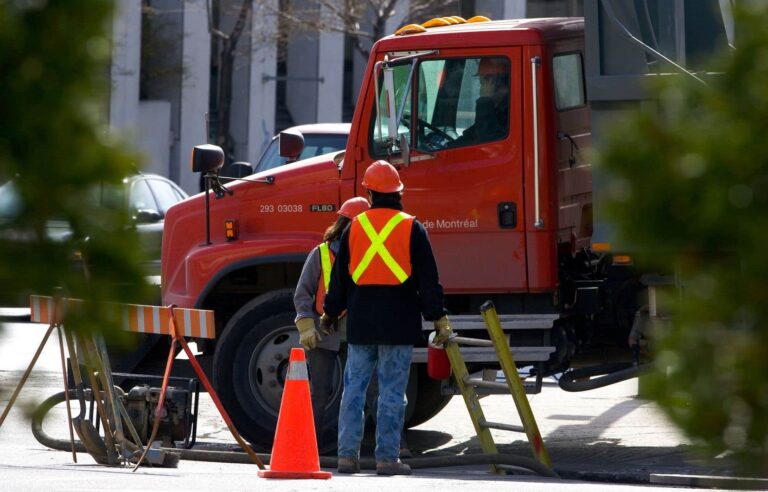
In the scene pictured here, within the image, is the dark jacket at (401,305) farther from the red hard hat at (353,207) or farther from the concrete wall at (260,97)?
the concrete wall at (260,97)

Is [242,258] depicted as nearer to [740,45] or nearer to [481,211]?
[481,211]

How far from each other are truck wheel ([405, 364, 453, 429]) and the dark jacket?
5.80 ft

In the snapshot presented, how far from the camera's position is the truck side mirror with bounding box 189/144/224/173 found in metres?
9.48

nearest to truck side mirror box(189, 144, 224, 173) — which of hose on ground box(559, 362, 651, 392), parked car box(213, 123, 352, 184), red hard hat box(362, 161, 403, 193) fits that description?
red hard hat box(362, 161, 403, 193)

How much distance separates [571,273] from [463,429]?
2.09 metres

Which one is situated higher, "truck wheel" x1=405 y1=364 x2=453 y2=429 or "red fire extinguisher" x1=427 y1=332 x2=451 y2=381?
"red fire extinguisher" x1=427 y1=332 x2=451 y2=381

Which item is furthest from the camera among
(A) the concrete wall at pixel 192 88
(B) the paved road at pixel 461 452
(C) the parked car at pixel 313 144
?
(A) the concrete wall at pixel 192 88

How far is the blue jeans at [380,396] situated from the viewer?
8.10 metres

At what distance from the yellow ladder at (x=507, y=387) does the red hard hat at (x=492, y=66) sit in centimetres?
160

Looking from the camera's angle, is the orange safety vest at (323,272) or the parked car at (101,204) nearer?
the parked car at (101,204)

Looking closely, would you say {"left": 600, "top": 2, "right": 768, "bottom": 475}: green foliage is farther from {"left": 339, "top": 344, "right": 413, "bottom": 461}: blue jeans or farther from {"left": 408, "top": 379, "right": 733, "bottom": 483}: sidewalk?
{"left": 339, "top": 344, "right": 413, "bottom": 461}: blue jeans

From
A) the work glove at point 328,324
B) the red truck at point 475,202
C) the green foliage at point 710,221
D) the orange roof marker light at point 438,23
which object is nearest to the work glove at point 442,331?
the work glove at point 328,324

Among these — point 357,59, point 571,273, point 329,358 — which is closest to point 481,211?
point 571,273

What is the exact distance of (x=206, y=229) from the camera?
9797 mm
